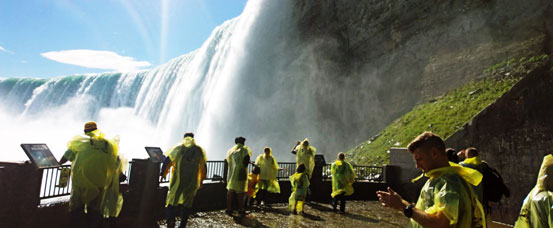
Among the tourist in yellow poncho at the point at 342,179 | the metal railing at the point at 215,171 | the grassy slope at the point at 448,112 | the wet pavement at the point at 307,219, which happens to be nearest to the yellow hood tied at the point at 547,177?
the wet pavement at the point at 307,219

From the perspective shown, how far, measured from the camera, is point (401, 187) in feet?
41.8

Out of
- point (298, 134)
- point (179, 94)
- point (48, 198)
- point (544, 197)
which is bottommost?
point (48, 198)

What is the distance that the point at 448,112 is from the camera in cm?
1706

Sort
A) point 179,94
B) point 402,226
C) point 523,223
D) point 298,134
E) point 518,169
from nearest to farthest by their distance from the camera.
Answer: point 523,223, point 518,169, point 402,226, point 298,134, point 179,94

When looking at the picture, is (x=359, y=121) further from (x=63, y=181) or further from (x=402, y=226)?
(x=63, y=181)

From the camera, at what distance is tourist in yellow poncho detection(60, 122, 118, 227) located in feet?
15.1

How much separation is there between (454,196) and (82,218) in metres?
4.72

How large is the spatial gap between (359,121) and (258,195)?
634 inches

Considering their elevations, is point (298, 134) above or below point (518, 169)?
above

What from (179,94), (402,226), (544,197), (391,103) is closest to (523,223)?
(544,197)

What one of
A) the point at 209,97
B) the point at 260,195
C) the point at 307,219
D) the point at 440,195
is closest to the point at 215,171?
the point at 260,195

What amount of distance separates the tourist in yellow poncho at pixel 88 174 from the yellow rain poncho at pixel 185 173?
1.46 m

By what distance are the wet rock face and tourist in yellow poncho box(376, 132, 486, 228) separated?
1909cm

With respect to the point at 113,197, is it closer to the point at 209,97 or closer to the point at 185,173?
the point at 185,173
